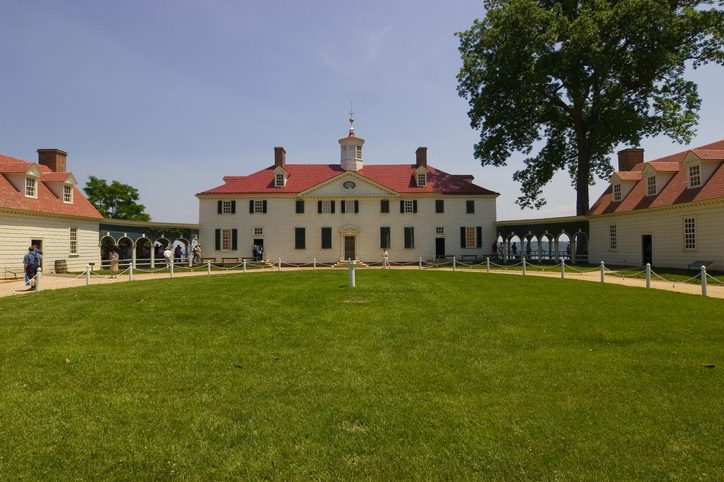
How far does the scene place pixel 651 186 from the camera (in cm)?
2503

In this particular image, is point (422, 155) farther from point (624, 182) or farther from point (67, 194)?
point (67, 194)

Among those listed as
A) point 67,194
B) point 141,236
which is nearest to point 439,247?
point 141,236

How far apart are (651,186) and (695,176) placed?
3057mm

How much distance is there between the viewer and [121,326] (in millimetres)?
8836

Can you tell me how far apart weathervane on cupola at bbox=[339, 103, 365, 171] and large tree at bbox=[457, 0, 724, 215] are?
33.9 ft

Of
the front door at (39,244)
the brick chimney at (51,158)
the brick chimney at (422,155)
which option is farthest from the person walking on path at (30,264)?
the brick chimney at (422,155)

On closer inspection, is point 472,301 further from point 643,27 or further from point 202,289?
point 643,27

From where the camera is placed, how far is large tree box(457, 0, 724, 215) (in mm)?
25578

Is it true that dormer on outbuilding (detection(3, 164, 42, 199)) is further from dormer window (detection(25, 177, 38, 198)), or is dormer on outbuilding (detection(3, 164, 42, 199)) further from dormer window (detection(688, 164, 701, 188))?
dormer window (detection(688, 164, 701, 188))

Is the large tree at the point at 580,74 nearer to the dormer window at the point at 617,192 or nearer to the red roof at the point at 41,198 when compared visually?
the dormer window at the point at 617,192

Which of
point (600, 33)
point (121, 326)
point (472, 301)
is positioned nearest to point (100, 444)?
point (121, 326)

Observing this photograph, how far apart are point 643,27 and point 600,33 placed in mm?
2320

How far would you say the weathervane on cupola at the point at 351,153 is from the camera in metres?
38.4

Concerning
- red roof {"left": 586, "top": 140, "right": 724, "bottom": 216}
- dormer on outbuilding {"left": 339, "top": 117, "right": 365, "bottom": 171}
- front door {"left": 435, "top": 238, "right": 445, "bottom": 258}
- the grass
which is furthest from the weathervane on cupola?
the grass
